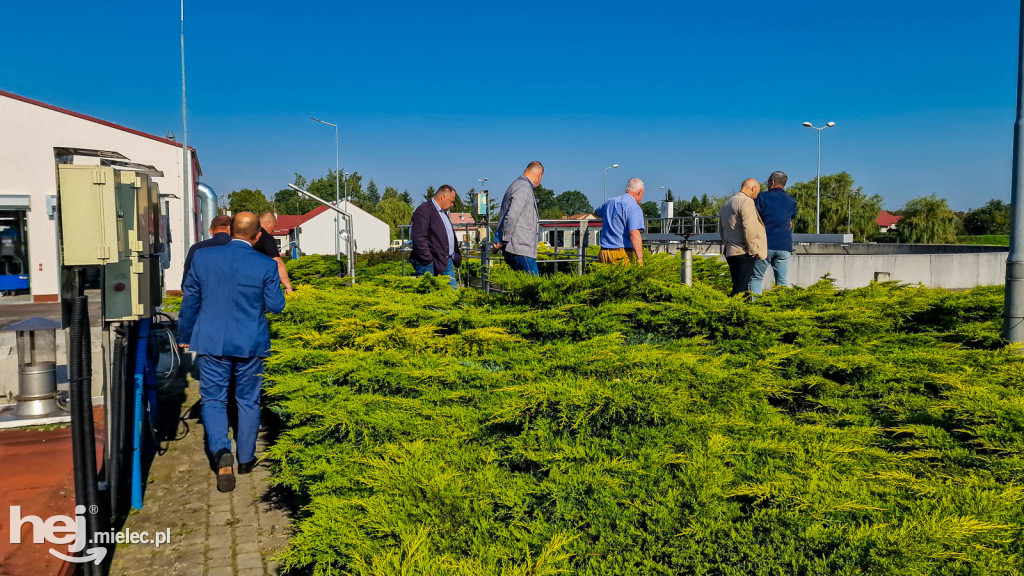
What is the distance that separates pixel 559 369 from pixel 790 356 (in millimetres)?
1606

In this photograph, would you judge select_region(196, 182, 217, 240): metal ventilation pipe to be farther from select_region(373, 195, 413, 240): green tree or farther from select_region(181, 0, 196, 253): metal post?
select_region(373, 195, 413, 240): green tree

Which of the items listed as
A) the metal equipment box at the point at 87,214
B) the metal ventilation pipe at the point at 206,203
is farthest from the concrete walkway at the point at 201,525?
the metal ventilation pipe at the point at 206,203

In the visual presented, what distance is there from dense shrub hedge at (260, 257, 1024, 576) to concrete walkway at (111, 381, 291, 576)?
661mm

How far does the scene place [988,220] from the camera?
79.9 m

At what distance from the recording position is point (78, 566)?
3.78 m

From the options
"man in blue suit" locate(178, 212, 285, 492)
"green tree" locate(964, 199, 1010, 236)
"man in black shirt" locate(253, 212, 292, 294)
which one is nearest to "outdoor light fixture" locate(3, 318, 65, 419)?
"man in black shirt" locate(253, 212, 292, 294)

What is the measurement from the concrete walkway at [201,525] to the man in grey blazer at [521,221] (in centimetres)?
327

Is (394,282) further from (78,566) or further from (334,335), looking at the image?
(78,566)

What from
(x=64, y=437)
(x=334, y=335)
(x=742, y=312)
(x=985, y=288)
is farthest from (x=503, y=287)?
(x=985, y=288)

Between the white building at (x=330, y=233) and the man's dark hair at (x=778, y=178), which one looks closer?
the man's dark hair at (x=778, y=178)

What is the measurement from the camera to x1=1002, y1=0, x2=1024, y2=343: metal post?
5238mm

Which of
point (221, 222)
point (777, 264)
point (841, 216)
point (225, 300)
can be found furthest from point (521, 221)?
point (841, 216)

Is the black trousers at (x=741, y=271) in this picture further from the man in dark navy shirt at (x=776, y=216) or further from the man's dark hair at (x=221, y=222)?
the man's dark hair at (x=221, y=222)

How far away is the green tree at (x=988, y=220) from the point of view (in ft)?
244
